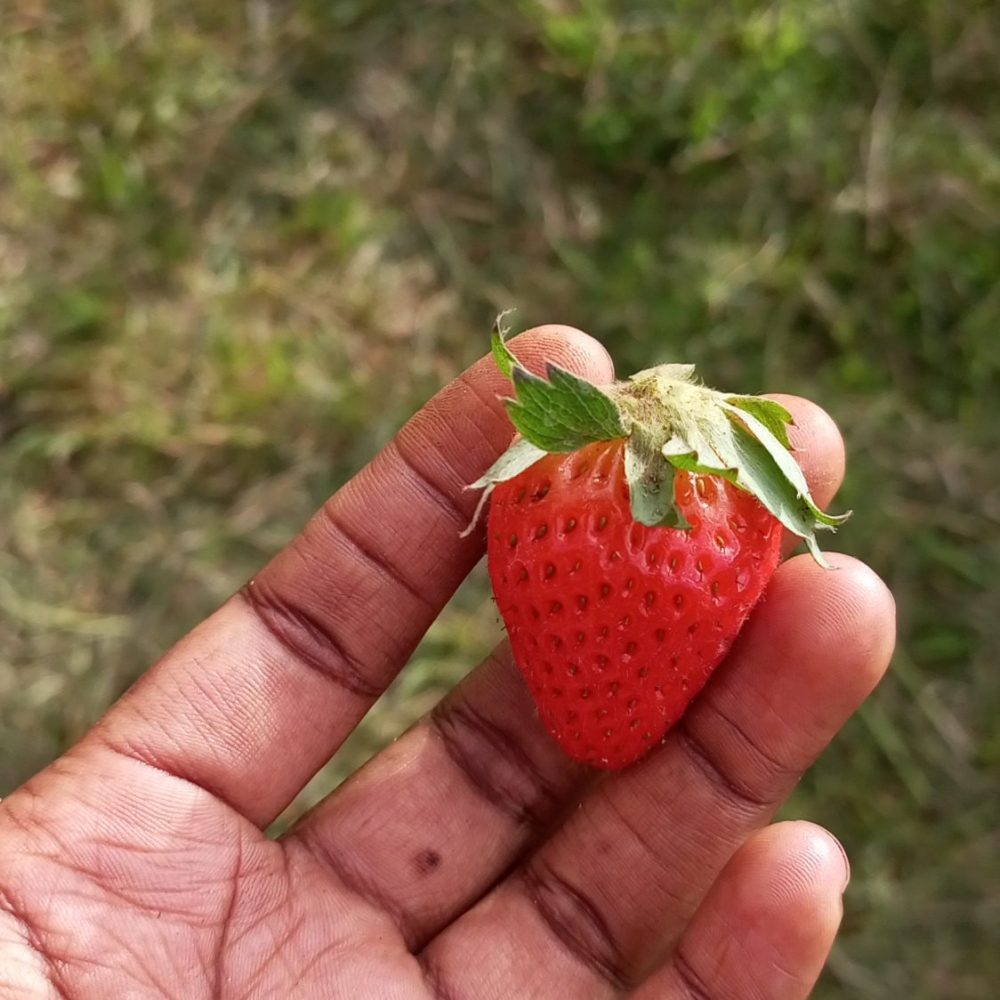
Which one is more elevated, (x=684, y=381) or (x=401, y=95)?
(x=401, y=95)

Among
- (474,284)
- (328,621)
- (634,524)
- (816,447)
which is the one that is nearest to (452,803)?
(328,621)

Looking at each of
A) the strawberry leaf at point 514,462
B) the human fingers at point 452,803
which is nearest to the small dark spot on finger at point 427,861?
the human fingers at point 452,803

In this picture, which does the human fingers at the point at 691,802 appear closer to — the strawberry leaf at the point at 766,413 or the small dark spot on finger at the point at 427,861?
the small dark spot on finger at the point at 427,861

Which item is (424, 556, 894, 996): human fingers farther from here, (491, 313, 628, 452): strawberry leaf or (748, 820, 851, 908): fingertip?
(491, 313, 628, 452): strawberry leaf

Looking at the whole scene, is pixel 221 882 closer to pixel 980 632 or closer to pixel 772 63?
pixel 980 632

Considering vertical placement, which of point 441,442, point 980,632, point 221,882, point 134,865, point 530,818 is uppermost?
point 441,442

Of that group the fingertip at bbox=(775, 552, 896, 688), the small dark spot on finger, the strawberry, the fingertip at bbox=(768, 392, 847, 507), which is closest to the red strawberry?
the strawberry

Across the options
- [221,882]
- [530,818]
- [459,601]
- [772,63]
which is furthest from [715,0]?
[221,882]
